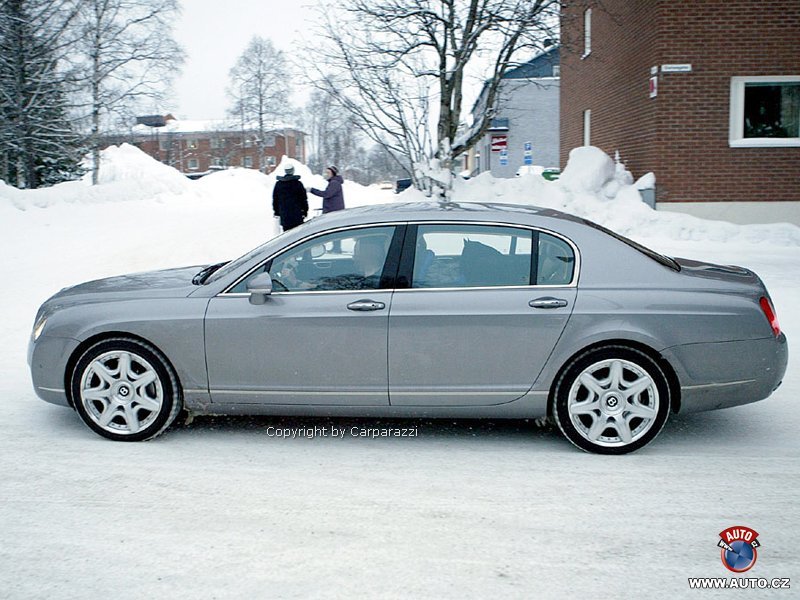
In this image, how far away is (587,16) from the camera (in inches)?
863

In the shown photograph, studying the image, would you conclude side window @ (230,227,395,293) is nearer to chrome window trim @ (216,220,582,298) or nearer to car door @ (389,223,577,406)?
chrome window trim @ (216,220,582,298)

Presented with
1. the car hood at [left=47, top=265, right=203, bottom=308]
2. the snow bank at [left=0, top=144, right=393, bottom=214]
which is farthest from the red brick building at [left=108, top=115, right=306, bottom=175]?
the car hood at [left=47, top=265, right=203, bottom=308]

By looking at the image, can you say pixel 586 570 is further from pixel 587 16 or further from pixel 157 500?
pixel 587 16

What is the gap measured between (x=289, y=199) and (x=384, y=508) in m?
10.1

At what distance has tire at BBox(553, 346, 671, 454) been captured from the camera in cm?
507

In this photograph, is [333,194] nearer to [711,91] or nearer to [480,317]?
[711,91]

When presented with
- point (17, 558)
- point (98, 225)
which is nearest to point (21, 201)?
point (98, 225)

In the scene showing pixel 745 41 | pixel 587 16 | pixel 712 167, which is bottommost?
pixel 712 167

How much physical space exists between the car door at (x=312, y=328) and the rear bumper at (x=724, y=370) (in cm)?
177

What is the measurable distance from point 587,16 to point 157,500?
20.2 m

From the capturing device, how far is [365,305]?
5.23 meters

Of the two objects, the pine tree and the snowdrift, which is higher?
the pine tree

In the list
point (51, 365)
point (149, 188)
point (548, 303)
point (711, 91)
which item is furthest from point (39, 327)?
point (149, 188)

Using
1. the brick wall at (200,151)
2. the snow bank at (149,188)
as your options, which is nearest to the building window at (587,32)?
the snow bank at (149,188)
